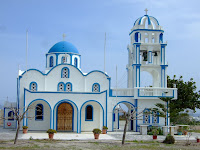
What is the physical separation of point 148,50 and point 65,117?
32.6ft

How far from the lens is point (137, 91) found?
32.3 m

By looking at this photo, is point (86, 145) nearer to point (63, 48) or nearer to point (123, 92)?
point (123, 92)

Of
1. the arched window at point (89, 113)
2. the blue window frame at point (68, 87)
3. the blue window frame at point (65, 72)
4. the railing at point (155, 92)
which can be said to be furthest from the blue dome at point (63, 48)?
the railing at point (155, 92)

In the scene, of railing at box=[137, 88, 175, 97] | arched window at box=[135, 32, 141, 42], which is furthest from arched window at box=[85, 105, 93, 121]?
arched window at box=[135, 32, 141, 42]

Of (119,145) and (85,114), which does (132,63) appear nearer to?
(85,114)

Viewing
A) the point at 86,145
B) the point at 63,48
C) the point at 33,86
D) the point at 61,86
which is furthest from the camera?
the point at 63,48

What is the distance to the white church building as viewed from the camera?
103 feet

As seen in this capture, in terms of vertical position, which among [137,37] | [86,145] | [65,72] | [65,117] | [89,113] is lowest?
[86,145]

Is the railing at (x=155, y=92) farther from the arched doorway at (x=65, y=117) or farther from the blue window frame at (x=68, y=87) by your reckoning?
the arched doorway at (x=65, y=117)

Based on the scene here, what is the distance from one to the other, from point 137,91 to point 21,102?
10.4m

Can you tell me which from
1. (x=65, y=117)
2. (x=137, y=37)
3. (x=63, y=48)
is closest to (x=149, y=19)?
(x=137, y=37)

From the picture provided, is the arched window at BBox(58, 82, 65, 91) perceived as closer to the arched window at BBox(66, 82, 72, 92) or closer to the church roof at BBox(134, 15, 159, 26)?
the arched window at BBox(66, 82, 72, 92)

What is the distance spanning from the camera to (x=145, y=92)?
32.6m

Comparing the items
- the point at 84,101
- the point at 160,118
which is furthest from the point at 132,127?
the point at 84,101
